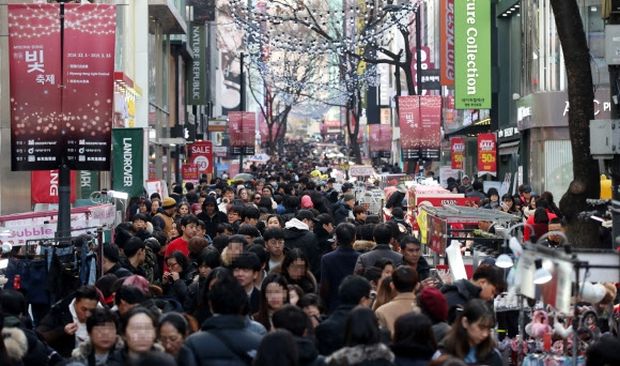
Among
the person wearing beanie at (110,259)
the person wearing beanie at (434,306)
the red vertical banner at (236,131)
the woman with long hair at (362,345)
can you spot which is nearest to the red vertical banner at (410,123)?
the red vertical banner at (236,131)

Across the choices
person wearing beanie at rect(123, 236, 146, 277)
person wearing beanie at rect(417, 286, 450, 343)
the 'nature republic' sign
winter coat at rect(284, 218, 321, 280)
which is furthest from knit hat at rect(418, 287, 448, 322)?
the 'nature republic' sign

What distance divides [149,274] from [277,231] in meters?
1.33

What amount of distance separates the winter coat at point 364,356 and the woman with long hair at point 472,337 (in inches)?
32.0

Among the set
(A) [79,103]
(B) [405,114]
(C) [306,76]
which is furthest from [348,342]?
(C) [306,76]

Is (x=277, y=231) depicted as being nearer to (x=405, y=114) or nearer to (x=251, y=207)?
(x=251, y=207)

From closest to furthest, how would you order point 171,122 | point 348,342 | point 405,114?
1. point 348,342
2. point 405,114
3. point 171,122

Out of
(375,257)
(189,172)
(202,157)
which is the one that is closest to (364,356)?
(375,257)

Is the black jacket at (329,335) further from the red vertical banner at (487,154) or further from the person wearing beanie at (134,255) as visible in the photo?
the red vertical banner at (487,154)

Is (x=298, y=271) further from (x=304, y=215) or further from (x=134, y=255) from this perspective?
(x=304, y=215)

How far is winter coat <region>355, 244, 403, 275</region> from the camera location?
486 inches

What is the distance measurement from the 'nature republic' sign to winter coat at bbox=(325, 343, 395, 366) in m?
32.8

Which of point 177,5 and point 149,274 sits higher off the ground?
point 177,5

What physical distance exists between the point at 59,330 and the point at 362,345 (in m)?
3.52

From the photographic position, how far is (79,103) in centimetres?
1443
